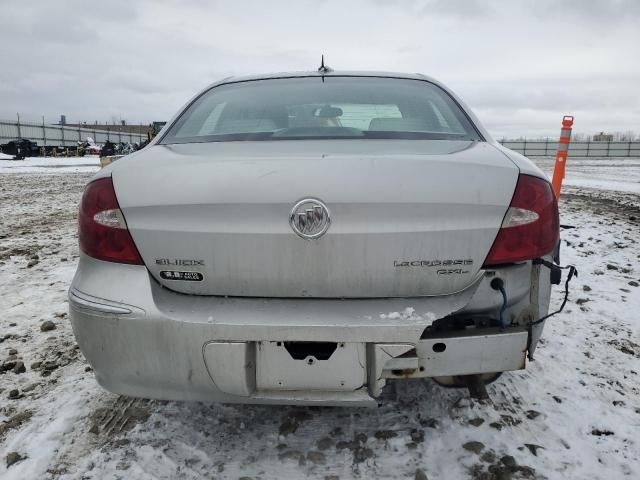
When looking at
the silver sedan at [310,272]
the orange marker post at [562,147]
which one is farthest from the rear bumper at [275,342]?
the orange marker post at [562,147]

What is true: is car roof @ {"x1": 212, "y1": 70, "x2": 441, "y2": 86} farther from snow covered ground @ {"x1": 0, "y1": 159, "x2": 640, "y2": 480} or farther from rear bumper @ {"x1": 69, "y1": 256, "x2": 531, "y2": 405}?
snow covered ground @ {"x1": 0, "y1": 159, "x2": 640, "y2": 480}

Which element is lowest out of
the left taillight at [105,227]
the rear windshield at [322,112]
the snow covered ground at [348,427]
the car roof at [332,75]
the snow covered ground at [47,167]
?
the snow covered ground at [348,427]

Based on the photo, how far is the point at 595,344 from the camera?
2562 mm

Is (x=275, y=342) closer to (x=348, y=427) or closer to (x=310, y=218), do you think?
(x=310, y=218)

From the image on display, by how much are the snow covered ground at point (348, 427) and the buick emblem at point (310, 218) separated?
844mm

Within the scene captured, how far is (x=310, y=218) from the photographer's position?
138 cm

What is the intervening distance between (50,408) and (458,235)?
1.80 metres

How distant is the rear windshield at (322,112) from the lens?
191 cm

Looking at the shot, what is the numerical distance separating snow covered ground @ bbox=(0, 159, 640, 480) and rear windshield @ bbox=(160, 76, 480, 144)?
1116 millimetres

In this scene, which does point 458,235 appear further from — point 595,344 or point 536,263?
point 595,344

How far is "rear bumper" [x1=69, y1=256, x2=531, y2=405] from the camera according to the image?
1384mm

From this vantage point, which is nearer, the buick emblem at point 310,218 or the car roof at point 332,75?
the buick emblem at point 310,218

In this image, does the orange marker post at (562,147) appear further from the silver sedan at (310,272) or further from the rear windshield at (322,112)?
the silver sedan at (310,272)

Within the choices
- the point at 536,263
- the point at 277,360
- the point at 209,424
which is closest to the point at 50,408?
the point at 209,424
